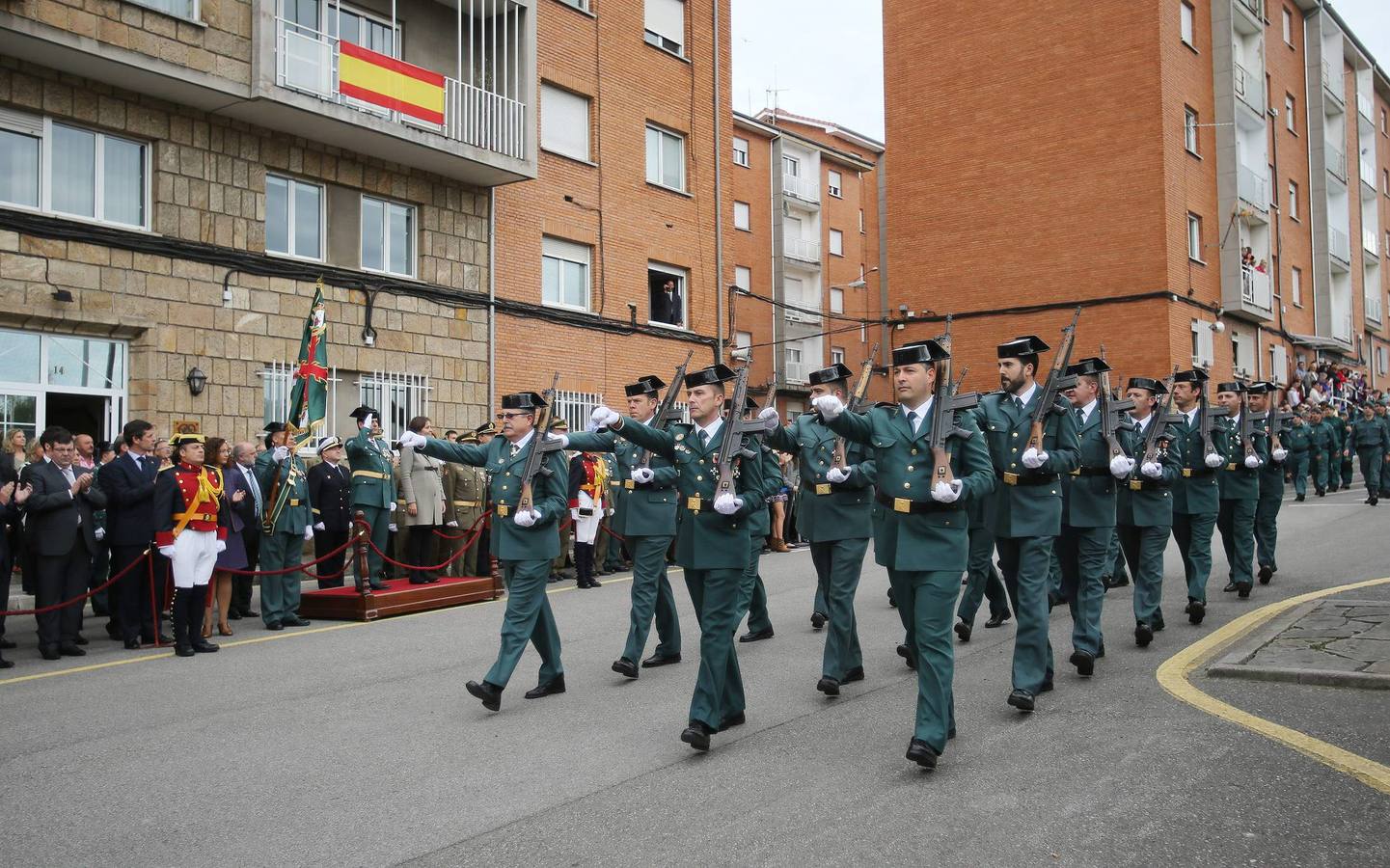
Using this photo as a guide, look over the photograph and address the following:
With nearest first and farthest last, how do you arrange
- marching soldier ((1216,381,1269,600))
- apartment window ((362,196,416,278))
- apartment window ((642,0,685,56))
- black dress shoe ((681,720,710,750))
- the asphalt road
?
the asphalt road → black dress shoe ((681,720,710,750)) → marching soldier ((1216,381,1269,600)) → apartment window ((362,196,416,278)) → apartment window ((642,0,685,56))

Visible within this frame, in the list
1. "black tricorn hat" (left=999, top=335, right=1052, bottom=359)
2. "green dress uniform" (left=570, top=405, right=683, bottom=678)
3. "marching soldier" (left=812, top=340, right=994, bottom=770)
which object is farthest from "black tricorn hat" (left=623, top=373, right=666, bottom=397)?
"marching soldier" (left=812, top=340, right=994, bottom=770)

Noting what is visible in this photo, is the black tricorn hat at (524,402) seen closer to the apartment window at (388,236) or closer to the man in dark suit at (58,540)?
the man in dark suit at (58,540)

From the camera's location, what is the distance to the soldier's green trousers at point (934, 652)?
5.28 metres

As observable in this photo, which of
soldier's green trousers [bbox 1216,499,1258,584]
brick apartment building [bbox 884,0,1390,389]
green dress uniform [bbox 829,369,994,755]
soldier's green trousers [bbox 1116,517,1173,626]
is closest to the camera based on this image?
green dress uniform [bbox 829,369,994,755]

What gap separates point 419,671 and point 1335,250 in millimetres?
44594

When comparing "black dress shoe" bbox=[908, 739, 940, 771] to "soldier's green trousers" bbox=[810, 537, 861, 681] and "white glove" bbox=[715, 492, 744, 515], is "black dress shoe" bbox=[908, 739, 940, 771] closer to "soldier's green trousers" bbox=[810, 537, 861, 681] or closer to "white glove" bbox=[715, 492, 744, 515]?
"white glove" bbox=[715, 492, 744, 515]

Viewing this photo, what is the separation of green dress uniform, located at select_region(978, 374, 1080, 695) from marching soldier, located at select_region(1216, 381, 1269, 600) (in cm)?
417

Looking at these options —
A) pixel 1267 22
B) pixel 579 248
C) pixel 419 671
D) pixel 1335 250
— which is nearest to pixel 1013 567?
pixel 419 671

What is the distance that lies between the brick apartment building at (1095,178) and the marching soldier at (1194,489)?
19.8 meters

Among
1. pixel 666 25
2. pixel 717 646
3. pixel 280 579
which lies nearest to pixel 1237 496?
pixel 717 646

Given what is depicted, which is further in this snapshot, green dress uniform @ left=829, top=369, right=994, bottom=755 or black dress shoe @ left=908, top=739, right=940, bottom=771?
green dress uniform @ left=829, top=369, right=994, bottom=755

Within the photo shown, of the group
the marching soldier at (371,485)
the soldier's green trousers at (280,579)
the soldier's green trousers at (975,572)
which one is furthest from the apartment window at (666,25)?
the soldier's green trousers at (975,572)

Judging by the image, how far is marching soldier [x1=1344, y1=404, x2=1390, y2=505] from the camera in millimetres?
22125

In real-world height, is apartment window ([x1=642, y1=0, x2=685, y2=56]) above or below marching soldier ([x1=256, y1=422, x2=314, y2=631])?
above
